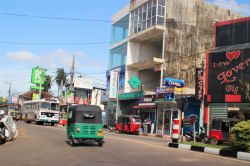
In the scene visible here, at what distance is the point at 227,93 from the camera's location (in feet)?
106

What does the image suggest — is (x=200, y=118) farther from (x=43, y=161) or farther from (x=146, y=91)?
(x=43, y=161)

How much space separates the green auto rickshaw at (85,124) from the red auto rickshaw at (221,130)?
10.2 m

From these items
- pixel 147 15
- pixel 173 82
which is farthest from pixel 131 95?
pixel 173 82

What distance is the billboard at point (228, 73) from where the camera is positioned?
31.0 m

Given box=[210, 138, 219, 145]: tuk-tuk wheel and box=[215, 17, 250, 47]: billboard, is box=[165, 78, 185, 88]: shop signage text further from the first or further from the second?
box=[210, 138, 219, 145]: tuk-tuk wheel

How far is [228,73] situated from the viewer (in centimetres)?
3228

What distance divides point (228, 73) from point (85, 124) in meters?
17.8

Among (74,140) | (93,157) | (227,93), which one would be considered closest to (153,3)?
(227,93)

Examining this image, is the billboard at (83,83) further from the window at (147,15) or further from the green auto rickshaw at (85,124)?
→ the green auto rickshaw at (85,124)

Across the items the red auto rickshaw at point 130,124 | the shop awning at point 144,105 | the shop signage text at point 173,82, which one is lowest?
the red auto rickshaw at point 130,124

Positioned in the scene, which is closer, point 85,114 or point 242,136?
point 242,136

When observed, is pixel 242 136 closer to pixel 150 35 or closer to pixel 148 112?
pixel 148 112

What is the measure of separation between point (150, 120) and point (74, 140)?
86.3 feet

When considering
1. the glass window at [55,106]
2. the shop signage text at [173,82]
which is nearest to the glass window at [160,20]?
the shop signage text at [173,82]
